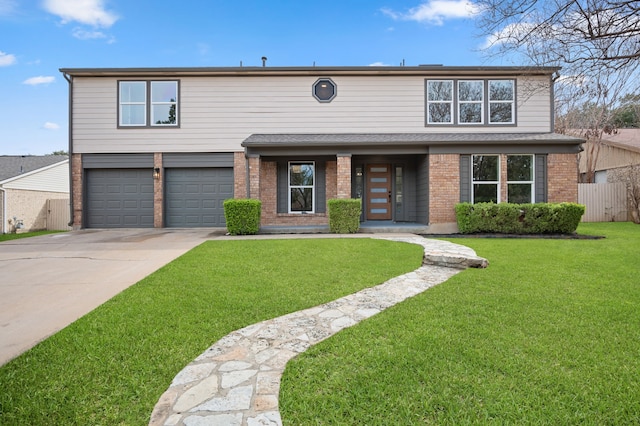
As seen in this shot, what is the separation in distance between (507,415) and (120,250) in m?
7.70

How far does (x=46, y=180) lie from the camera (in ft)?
54.6

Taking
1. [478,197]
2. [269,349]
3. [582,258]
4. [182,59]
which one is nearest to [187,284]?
[269,349]

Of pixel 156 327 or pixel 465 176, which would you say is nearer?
pixel 156 327

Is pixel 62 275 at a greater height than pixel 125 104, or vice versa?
pixel 125 104

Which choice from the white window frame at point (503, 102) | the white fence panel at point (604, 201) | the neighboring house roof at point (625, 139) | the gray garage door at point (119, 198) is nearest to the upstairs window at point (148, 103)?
the gray garage door at point (119, 198)

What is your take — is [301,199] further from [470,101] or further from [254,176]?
[470,101]

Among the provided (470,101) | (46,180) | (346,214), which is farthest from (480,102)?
(46,180)

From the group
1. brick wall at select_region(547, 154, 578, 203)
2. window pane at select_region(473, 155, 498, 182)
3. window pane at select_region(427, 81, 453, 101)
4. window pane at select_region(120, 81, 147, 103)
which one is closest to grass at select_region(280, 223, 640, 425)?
A: window pane at select_region(473, 155, 498, 182)

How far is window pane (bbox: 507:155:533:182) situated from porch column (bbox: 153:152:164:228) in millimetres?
11783

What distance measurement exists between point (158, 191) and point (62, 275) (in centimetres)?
696

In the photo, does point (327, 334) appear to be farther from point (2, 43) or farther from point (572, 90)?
point (2, 43)

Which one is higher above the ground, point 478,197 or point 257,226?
point 478,197

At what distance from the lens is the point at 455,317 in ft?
10.7

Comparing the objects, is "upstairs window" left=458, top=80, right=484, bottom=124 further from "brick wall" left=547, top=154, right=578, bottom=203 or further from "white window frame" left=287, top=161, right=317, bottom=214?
"white window frame" left=287, top=161, right=317, bottom=214
